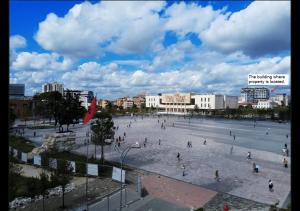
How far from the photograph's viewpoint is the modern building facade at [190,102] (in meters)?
111

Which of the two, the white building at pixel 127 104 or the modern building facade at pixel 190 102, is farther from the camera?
the white building at pixel 127 104

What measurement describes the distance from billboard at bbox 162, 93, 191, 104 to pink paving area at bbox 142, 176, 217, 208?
97293mm

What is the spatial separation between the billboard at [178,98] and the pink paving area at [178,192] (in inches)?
3830

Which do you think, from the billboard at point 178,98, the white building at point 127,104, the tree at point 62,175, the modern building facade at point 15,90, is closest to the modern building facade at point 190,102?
the billboard at point 178,98

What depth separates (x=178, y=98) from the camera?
11600cm

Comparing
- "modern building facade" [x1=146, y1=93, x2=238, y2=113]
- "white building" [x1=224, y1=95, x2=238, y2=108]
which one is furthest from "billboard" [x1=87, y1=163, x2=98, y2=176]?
"white building" [x1=224, y1=95, x2=238, y2=108]

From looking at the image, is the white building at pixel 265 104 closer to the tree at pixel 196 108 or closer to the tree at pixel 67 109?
the tree at pixel 196 108

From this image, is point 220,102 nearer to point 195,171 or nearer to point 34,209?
point 195,171

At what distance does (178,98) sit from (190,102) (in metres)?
5.45

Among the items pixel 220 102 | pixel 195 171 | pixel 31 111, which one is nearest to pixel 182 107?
pixel 220 102

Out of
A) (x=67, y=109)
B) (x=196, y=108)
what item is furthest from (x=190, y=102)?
(x=67, y=109)

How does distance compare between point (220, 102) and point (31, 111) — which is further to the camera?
point (220, 102)
